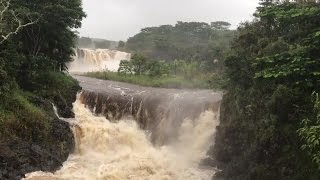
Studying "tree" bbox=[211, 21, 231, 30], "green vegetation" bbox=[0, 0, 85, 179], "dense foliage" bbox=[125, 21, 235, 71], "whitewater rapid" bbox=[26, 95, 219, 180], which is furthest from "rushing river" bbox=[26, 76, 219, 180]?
"tree" bbox=[211, 21, 231, 30]

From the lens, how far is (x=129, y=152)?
66.0 ft

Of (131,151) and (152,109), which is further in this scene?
(152,109)

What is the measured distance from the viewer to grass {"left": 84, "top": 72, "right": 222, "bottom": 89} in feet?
109

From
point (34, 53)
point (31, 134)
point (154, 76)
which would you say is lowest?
point (31, 134)

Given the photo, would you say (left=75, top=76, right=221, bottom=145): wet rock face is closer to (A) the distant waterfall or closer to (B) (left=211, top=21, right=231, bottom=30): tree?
(A) the distant waterfall

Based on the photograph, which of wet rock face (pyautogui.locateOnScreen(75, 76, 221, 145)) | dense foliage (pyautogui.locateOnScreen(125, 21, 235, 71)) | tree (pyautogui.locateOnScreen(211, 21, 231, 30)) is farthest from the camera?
tree (pyautogui.locateOnScreen(211, 21, 231, 30))

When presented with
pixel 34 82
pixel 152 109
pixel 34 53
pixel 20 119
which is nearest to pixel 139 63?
pixel 152 109

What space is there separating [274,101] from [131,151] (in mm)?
8086

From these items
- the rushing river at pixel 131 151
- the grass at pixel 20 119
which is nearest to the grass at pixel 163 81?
the rushing river at pixel 131 151

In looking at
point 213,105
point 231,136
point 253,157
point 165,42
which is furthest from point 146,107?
point 165,42

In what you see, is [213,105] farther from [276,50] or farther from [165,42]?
[165,42]

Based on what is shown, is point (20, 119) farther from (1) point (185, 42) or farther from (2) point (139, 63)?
(1) point (185, 42)

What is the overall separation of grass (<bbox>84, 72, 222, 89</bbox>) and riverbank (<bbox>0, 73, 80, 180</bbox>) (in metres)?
13.5

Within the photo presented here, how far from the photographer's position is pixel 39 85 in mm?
19922
